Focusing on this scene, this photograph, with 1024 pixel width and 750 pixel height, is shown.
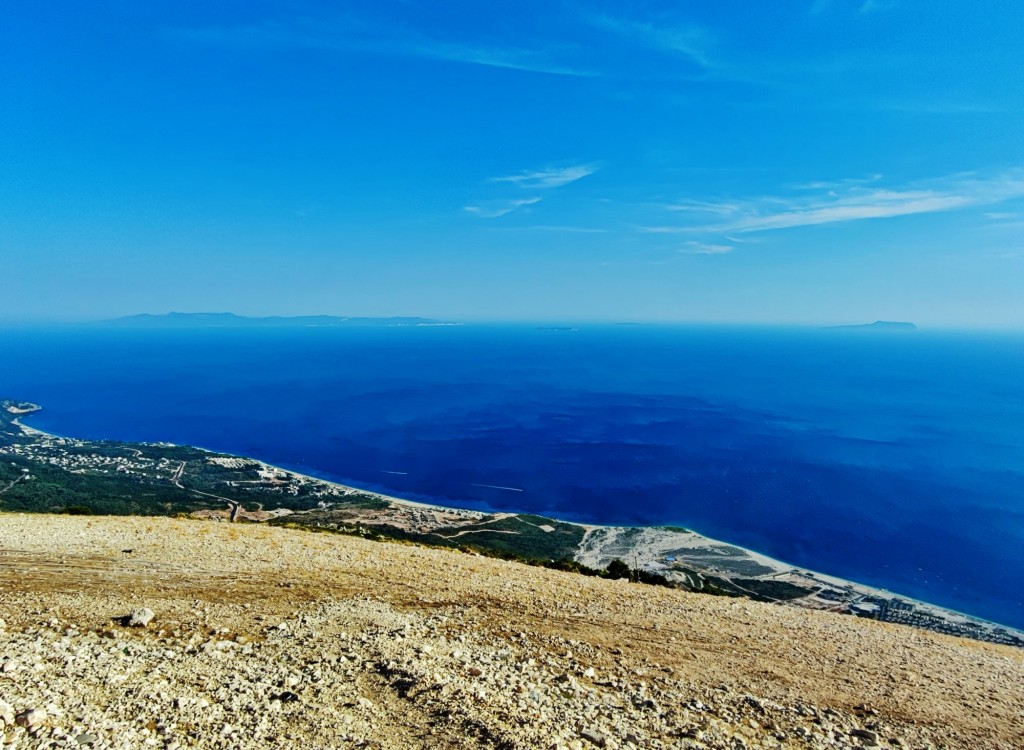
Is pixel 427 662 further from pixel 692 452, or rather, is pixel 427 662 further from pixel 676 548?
pixel 692 452

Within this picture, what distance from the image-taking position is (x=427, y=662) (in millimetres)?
10602

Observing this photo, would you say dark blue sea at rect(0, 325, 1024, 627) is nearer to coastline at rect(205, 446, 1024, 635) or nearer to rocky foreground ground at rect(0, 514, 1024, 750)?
coastline at rect(205, 446, 1024, 635)

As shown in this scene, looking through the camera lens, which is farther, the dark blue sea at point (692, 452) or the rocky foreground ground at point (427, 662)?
the dark blue sea at point (692, 452)

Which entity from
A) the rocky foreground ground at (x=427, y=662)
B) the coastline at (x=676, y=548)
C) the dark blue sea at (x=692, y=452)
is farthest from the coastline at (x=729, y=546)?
the rocky foreground ground at (x=427, y=662)

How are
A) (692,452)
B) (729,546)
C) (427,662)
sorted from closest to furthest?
(427,662)
(729,546)
(692,452)

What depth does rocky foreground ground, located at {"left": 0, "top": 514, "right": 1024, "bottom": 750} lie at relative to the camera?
8.46 m

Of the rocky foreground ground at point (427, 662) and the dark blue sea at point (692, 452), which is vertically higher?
the rocky foreground ground at point (427, 662)

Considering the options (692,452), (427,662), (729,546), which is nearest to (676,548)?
(729,546)

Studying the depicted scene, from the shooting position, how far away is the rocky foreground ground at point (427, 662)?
8.46m

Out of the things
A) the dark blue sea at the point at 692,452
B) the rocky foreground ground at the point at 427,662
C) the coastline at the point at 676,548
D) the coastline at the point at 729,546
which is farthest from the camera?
the dark blue sea at the point at 692,452

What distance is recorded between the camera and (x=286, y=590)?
14133 millimetres

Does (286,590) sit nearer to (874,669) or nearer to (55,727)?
(55,727)

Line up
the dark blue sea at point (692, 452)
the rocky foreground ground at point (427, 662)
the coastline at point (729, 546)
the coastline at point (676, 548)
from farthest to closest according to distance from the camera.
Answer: the dark blue sea at point (692, 452), the coastline at point (676, 548), the coastline at point (729, 546), the rocky foreground ground at point (427, 662)

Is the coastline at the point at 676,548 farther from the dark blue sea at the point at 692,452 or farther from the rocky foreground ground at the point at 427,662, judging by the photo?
the rocky foreground ground at the point at 427,662
